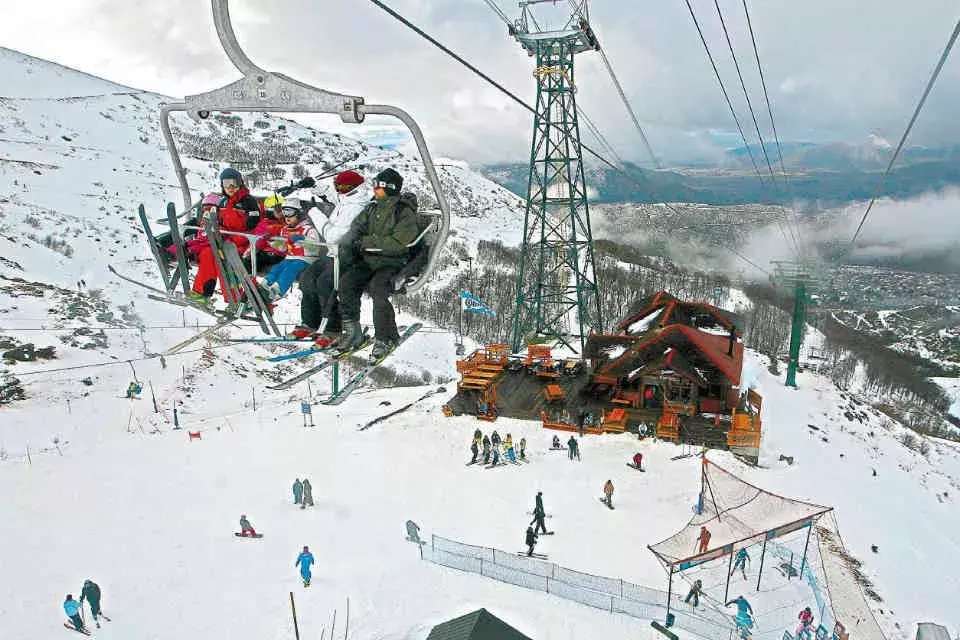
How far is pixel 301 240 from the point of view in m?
5.05

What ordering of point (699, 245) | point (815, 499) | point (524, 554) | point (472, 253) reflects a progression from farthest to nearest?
point (699, 245)
point (472, 253)
point (815, 499)
point (524, 554)

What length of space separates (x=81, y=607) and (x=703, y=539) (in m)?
12.8

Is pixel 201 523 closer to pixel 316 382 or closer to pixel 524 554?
pixel 524 554

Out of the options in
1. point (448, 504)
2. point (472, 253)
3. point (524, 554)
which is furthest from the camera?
point (472, 253)

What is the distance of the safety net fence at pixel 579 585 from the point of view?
39.8 feet

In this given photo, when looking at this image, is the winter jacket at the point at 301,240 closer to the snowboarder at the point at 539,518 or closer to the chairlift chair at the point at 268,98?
the chairlift chair at the point at 268,98

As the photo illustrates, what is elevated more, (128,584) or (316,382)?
(128,584)

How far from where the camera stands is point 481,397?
1011 inches

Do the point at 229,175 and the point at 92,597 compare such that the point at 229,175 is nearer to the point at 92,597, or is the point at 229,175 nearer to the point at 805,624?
the point at 92,597

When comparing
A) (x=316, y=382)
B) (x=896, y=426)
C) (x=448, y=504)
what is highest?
(x=448, y=504)

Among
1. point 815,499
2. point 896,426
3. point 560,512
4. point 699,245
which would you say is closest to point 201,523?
point 560,512

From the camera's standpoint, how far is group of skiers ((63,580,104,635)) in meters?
11.3

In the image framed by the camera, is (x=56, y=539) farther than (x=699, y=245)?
No

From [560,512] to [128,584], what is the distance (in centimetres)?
1071
